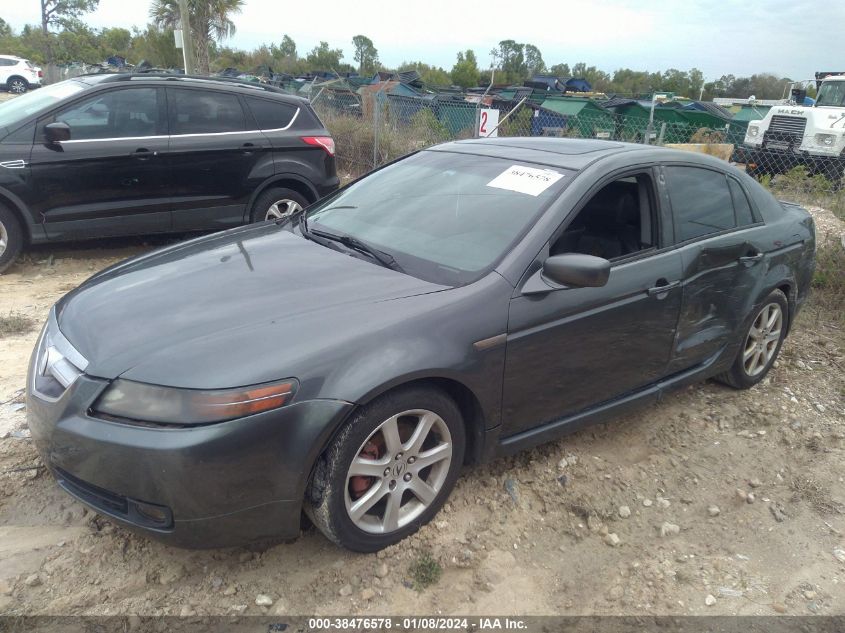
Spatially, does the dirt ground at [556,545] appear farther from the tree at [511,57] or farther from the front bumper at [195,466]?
the tree at [511,57]

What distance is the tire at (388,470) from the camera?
2.34 meters

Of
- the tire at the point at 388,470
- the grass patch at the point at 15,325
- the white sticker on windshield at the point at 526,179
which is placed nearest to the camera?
the tire at the point at 388,470

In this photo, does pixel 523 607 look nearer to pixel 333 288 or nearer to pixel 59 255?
pixel 333 288

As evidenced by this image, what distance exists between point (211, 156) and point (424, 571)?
5025 millimetres

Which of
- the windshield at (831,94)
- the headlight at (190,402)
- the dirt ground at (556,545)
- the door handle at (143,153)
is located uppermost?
the windshield at (831,94)

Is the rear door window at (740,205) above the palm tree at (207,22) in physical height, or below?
below

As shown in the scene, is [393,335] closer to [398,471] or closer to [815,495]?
[398,471]

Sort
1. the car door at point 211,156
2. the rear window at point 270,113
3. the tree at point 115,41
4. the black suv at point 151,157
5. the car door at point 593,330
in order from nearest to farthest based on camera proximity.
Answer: the car door at point 593,330, the black suv at point 151,157, the car door at point 211,156, the rear window at point 270,113, the tree at point 115,41

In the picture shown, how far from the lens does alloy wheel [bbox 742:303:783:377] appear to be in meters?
4.12

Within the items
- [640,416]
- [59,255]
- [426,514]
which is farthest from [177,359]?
[59,255]

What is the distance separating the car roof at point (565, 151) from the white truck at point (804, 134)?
42.5ft

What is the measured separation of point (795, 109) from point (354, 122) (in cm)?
1144

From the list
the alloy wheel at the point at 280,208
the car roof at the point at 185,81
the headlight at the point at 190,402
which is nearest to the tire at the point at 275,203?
the alloy wheel at the point at 280,208

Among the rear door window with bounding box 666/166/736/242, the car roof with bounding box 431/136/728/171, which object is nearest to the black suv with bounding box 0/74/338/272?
the car roof with bounding box 431/136/728/171
